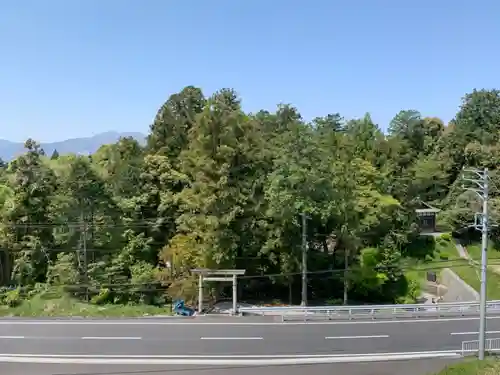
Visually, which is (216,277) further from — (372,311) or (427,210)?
(427,210)

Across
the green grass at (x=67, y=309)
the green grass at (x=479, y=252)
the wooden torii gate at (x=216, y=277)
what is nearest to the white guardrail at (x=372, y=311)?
the wooden torii gate at (x=216, y=277)

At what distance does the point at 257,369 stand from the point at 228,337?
3.39m

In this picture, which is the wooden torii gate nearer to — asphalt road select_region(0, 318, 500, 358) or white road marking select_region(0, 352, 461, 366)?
asphalt road select_region(0, 318, 500, 358)

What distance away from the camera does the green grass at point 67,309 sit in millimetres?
22875

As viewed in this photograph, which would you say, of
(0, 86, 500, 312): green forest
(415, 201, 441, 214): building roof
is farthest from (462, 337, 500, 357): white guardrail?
(415, 201, 441, 214): building roof

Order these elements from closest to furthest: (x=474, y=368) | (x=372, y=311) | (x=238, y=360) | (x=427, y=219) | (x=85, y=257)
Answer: (x=474, y=368), (x=238, y=360), (x=372, y=311), (x=85, y=257), (x=427, y=219)

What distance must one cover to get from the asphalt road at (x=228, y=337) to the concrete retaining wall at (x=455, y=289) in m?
8.67

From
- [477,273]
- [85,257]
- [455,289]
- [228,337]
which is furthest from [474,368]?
[85,257]

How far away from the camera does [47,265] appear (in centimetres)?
2909

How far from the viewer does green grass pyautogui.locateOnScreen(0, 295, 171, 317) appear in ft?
75.0

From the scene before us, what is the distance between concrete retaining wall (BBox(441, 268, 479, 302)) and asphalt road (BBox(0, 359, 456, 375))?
14.8 metres

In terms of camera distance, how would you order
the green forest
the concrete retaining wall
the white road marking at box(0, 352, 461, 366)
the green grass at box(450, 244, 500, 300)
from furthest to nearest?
the green grass at box(450, 244, 500, 300) → the concrete retaining wall → the green forest → the white road marking at box(0, 352, 461, 366)

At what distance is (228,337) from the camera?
735 inches

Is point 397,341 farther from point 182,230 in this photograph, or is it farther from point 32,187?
point 32,187
